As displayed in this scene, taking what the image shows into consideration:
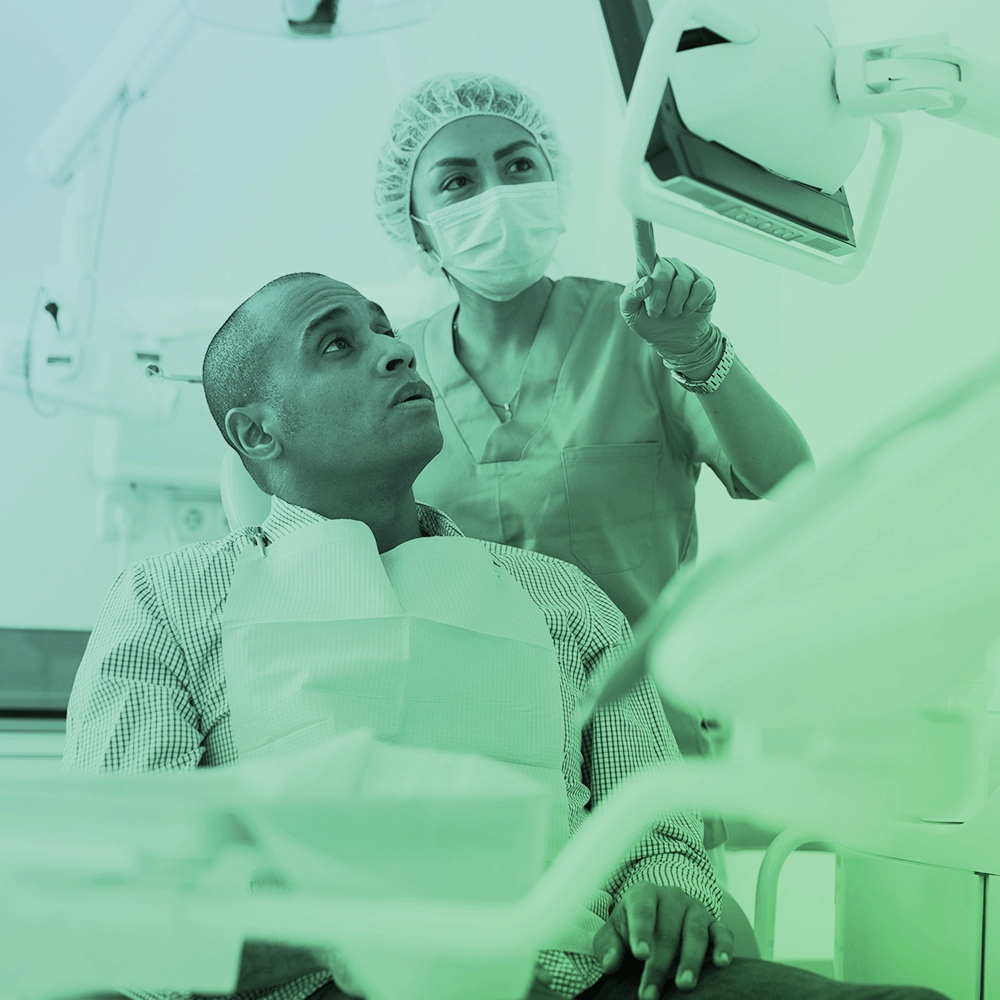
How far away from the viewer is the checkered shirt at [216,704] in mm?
944

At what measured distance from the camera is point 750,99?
0.61 m

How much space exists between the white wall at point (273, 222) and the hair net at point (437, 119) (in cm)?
52

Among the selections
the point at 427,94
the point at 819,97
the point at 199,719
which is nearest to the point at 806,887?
the point at 199,719

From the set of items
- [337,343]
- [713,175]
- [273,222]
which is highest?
[273,222]

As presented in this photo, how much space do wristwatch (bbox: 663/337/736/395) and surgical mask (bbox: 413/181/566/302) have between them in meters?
0.37

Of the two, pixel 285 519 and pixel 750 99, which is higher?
pixel 750 99

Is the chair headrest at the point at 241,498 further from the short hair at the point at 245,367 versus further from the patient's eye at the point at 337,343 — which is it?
the patient's eye at the point at 337,343

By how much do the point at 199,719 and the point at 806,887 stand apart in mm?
1400

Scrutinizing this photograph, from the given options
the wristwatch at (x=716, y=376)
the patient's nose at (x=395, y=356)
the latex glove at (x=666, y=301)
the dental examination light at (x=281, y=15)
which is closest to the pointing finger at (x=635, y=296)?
the latex glove at (x=666, y=301)

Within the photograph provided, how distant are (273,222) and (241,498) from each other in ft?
3.42

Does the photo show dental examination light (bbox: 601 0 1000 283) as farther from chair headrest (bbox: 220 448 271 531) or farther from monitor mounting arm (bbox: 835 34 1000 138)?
chair headrest (bbox: 220 448 271 531)

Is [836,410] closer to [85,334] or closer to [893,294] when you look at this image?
[893,294]

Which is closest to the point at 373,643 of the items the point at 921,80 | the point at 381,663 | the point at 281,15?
the point at 381,663

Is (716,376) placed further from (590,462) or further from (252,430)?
(252,430)
